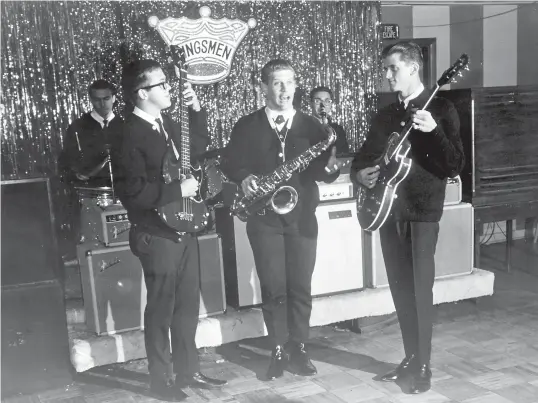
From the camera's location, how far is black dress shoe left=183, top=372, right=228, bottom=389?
11.2 ft

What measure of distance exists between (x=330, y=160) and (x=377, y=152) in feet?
0.90

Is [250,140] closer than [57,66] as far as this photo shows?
Yes

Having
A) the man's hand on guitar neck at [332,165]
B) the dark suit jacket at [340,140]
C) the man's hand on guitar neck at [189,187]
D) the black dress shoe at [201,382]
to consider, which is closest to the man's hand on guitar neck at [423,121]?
the man's hand on guitar neck at [332,165]

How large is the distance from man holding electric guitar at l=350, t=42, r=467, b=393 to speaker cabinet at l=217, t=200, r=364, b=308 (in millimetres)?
962

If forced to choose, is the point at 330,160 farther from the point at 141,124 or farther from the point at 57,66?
the point at 57,66

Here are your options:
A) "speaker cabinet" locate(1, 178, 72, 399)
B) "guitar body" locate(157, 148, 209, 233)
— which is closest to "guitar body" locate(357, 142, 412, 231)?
"guitar body" locate(157, 148, 209, 233)

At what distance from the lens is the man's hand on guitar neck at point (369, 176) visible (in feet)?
10.9

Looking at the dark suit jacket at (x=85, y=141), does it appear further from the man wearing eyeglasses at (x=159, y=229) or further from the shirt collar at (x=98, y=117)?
the man wearing eyeglasses at (x=159, y=229)

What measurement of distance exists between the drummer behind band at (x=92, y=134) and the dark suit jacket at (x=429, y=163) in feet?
→ 7.46

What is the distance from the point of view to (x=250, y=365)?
154 inches

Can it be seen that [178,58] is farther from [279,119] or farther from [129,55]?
[129,55]

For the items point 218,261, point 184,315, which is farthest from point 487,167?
point 184,315

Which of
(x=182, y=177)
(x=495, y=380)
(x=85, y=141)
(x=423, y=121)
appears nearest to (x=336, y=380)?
(x=495, y=380)

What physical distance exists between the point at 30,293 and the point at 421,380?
222 cm
